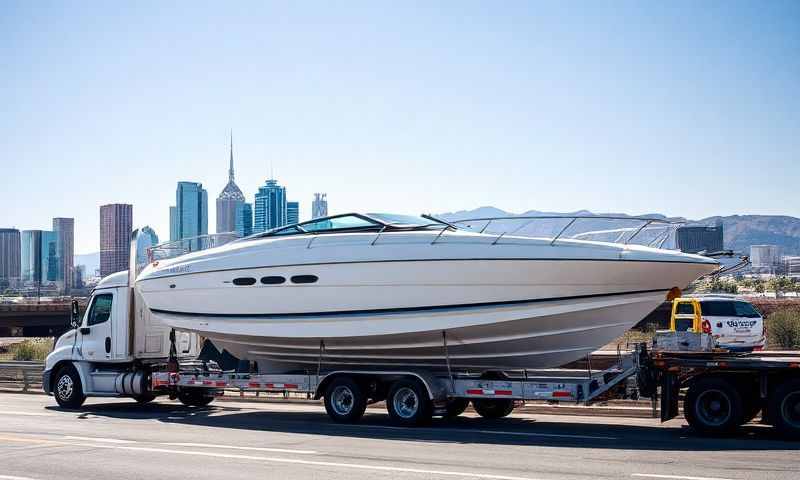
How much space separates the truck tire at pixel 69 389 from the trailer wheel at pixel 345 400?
6.84 m

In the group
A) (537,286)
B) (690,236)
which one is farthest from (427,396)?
(690,236)

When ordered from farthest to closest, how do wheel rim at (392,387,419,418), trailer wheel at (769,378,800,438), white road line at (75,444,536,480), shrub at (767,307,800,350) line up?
shrub at (767,307,800,350)
wheel rim at (392,387,419,418)
trailer wheel at (769,378,800,438)
white road line at (75,444,536,480)

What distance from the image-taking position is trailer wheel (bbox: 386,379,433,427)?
14.9 metres

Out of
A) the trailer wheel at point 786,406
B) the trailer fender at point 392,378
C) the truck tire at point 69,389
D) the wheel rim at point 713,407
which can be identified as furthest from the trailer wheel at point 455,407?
the truck tire at point 69,389

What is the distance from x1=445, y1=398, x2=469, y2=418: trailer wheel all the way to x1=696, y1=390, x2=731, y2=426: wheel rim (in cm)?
442

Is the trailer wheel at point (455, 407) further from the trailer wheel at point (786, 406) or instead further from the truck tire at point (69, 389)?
the truck tire at point (69, 389)

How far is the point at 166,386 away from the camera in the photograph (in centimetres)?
1906

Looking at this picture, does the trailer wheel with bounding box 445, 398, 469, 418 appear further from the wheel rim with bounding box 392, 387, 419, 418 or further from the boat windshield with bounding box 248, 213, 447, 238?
the boat windshield with bounding box 248, 213, 447, 238

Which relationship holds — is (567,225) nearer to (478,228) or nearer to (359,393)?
(478,228)

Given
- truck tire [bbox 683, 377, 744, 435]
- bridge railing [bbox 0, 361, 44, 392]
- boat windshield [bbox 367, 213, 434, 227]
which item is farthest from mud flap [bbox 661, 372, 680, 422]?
bridge railing [bbox 0, 361, 44, 392]

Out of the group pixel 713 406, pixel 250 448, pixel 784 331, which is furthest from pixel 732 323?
pixel 250 448

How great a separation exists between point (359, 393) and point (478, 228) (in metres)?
3.54

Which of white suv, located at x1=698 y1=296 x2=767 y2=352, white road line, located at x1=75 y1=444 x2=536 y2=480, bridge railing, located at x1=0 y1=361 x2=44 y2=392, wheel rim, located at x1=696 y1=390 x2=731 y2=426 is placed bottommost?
bridge railing, located at x1=0 y1=361 x2=44 y2=392

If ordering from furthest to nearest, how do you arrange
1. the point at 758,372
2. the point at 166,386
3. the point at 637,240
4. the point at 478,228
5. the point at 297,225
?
the point at 166,386
the point at 297,225
the point at 478,228
the point at 637,240
the point at 758,372
